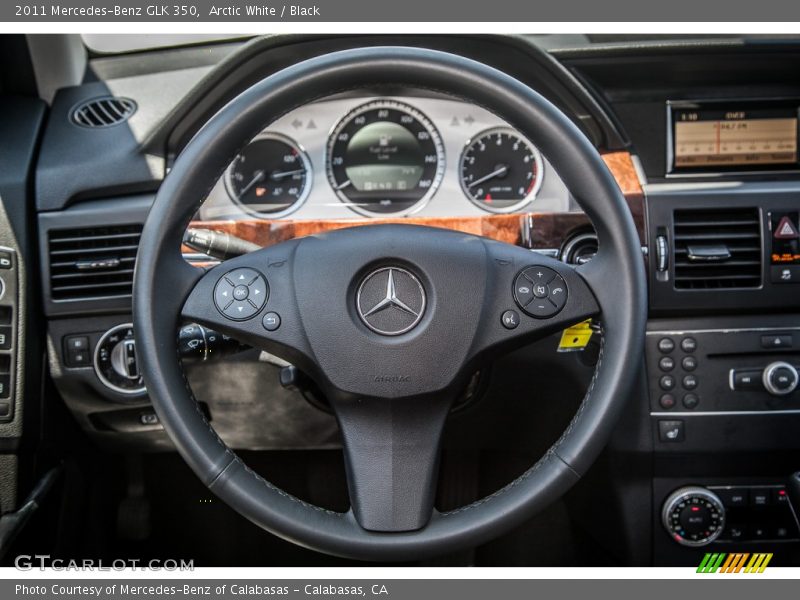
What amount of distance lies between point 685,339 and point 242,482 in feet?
3.26

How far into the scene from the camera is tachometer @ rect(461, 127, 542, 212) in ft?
5.78

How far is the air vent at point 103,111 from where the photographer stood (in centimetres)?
178

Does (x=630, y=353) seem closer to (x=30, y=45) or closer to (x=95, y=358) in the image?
(x=95, y=358)

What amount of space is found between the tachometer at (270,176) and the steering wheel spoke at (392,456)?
691mm

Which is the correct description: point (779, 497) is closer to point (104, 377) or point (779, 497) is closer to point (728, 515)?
point (728, 515)

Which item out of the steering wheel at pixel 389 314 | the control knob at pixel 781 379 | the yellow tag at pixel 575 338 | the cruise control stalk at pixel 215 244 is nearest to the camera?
the steering wheel at pixel 389 314

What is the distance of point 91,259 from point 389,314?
78 cm

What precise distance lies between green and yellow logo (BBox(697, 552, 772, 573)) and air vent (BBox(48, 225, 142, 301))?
4.46 feet

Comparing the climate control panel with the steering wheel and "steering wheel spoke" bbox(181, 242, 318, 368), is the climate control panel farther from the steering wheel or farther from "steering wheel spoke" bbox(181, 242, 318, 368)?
"steering wheel spoke" bbox(181, 242, 318, 368)

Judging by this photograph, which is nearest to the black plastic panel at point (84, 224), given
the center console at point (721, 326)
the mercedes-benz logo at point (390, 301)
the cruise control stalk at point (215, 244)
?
the cruise control stalk at point (215, 244)

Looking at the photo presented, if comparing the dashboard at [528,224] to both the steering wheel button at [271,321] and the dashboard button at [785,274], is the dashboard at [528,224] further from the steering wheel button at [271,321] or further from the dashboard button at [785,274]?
the steering wheel button at [271,321]

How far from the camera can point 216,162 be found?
44.6 inches

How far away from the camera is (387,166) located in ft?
5.78
